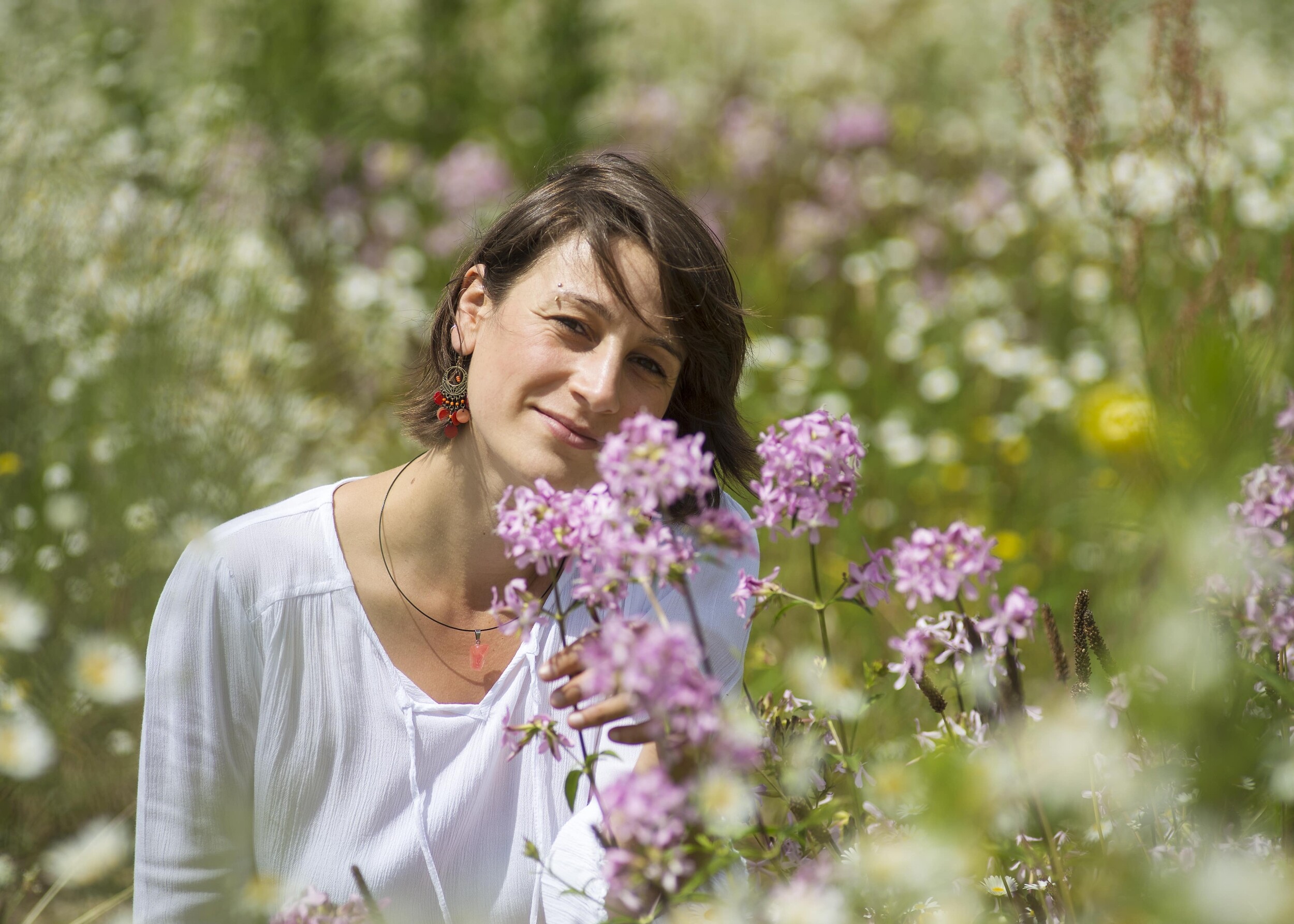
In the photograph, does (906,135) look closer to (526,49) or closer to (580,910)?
(526,49)

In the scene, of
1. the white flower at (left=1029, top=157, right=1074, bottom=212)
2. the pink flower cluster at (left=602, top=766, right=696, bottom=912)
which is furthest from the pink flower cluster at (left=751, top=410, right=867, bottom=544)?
the white flower at (left=1029, top=157, right=1074, bottom=212)

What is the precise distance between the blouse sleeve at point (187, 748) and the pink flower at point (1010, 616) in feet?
4.64

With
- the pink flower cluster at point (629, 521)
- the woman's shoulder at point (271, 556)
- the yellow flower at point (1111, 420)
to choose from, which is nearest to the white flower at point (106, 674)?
the woman's shoulder at point (271, 556)

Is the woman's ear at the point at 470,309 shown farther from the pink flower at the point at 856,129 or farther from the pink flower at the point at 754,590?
the pink flower at the point at 856,129

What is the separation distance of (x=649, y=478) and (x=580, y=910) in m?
0.99

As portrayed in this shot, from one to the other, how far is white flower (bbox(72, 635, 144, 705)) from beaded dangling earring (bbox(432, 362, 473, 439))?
0.76 m

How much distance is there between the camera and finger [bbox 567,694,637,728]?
1182 millimetres

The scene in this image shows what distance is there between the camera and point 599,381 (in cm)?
175

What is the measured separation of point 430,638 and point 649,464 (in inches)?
46.9

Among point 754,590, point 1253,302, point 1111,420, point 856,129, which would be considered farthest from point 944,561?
point 856,129

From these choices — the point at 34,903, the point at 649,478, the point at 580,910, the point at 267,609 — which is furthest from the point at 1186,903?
the point at 34,903

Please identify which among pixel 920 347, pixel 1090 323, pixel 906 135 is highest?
pixel 906 135

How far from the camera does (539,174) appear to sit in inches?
99.4

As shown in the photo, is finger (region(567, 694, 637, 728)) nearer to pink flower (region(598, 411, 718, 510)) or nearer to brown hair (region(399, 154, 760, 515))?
pink flower (region(598, 411, 718, 510))
